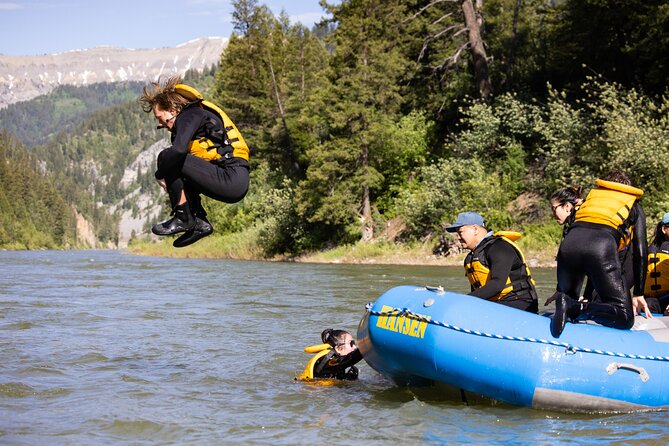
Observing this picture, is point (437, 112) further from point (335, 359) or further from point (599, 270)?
point (599, 270)

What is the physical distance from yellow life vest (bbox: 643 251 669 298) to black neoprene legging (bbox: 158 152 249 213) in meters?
4.37

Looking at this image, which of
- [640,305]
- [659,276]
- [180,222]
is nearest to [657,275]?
[659,276]

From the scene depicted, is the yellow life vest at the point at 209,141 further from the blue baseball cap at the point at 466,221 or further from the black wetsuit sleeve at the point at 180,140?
the blue baseball cap at the point at 466,221

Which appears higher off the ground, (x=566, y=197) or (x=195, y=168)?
(x=195, y=168)

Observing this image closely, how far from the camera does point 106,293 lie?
18.2 metres

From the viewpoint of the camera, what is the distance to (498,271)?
7168 millimetres

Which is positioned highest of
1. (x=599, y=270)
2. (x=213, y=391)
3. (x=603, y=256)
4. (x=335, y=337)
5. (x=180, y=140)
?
(x=180, y=140)

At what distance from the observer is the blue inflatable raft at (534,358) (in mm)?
6621

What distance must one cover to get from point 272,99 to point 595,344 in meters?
36.7

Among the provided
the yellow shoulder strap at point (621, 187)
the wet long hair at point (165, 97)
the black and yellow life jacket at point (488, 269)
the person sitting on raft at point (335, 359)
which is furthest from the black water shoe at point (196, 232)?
the yellow shoulder strap at point (621, 187)

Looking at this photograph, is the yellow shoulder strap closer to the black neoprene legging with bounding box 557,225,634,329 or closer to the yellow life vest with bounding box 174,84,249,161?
the black neoprene legging with bounding box 557,225,634,329

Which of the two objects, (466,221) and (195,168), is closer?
(195,168)

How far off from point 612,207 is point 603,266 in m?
0.51

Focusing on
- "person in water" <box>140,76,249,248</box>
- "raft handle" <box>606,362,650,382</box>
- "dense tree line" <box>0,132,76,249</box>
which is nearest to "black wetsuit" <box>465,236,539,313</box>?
"raft handle" <box>606,362,650,382</box>
